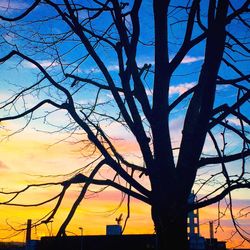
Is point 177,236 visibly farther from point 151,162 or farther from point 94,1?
point 94,1

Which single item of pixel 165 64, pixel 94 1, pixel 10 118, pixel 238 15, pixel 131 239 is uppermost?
pixel 94 1

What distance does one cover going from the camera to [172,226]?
4.57 meters

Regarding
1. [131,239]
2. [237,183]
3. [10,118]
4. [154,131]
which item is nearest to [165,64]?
[154,131]

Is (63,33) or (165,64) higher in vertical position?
(63,33)

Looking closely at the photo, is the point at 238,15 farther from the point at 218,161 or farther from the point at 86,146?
the point at 86,146

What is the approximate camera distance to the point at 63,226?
15.5 feet

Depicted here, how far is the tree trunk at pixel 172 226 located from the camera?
452 cm

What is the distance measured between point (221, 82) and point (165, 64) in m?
1.18

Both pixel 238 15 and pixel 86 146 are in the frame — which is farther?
pixel 86 146

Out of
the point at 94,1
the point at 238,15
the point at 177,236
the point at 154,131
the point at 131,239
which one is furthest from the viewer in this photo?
the point at 131,239

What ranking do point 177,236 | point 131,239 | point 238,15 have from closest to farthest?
1. point 177,236
2. point 238,15
3. point 131,239

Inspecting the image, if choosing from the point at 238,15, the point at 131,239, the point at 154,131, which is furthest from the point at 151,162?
the point at 131,239

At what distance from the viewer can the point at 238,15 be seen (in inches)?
206

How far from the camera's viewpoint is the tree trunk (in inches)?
178
